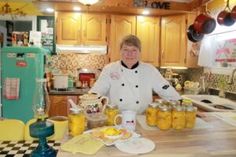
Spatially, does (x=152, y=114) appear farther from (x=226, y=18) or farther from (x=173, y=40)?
(x=173, y=40)

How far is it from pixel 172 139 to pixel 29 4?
362 centimetres

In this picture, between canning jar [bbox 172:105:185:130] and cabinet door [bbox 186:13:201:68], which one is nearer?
canning jar [bbox 172:105:185:130]

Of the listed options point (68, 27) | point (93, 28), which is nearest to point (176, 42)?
point (93, 28)

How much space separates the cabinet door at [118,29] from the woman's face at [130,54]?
5.25 feet

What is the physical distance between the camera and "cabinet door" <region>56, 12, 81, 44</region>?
3.54 meters

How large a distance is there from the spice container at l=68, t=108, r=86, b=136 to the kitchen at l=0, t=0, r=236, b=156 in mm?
2056

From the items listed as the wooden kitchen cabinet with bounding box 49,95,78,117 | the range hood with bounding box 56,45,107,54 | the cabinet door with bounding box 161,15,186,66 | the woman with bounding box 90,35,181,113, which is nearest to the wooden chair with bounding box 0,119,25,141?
the woman with bounding box 90,35,181,113

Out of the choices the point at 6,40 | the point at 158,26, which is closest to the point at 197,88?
the point at 158,26

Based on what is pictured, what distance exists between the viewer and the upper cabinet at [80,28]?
3547mm

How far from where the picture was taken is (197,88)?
3.52 metres

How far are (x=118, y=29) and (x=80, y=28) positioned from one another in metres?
0.56

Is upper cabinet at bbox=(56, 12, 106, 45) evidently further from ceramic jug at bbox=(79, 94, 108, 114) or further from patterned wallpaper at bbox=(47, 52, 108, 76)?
ceramic jug at bbox=(79, 94, 108, 114)

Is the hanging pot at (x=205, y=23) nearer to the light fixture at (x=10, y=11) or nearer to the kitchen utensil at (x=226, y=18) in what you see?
the kitchen utensil at (x=226, y=18)

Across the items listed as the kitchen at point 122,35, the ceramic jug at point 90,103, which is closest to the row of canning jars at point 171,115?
the ceramic jug at point 90,103
